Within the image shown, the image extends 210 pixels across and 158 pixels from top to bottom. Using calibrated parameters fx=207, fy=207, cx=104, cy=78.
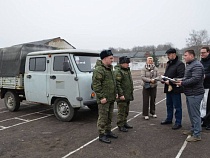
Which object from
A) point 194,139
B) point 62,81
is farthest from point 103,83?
point 194,139

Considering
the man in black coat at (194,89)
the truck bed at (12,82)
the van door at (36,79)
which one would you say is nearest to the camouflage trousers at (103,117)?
the man in black coat at (194,89)

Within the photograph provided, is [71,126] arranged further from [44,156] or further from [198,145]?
[198,145]

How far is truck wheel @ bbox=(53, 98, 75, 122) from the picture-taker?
6.39 metres

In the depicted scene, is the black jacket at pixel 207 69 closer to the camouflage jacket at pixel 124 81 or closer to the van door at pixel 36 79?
the camouflage jacket at pixel 124 81

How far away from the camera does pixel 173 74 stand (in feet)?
18.3

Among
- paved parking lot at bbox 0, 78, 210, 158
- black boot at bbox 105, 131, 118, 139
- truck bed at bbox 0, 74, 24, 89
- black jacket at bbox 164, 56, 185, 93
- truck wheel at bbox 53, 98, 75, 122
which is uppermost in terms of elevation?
black jacket at bbox 164, 56, 185, 93

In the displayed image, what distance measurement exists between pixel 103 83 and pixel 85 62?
2.03 m

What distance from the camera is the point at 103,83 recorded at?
469 centimetres

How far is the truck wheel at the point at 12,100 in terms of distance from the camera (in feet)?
26.7

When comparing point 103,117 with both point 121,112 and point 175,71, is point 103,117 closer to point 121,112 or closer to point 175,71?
point 121,112

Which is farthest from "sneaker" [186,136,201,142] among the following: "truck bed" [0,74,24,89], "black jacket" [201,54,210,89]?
"truck bed" [0,74,24,89]

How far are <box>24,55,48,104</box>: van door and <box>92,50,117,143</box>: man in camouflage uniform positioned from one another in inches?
111

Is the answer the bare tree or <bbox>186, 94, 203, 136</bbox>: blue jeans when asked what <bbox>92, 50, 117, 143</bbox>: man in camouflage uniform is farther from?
the bare tree

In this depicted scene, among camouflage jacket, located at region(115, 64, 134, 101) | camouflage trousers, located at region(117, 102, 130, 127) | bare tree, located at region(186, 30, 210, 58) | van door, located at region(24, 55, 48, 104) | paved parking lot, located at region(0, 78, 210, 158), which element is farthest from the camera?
bare tree, located at region(186, 30, 210, 58)
